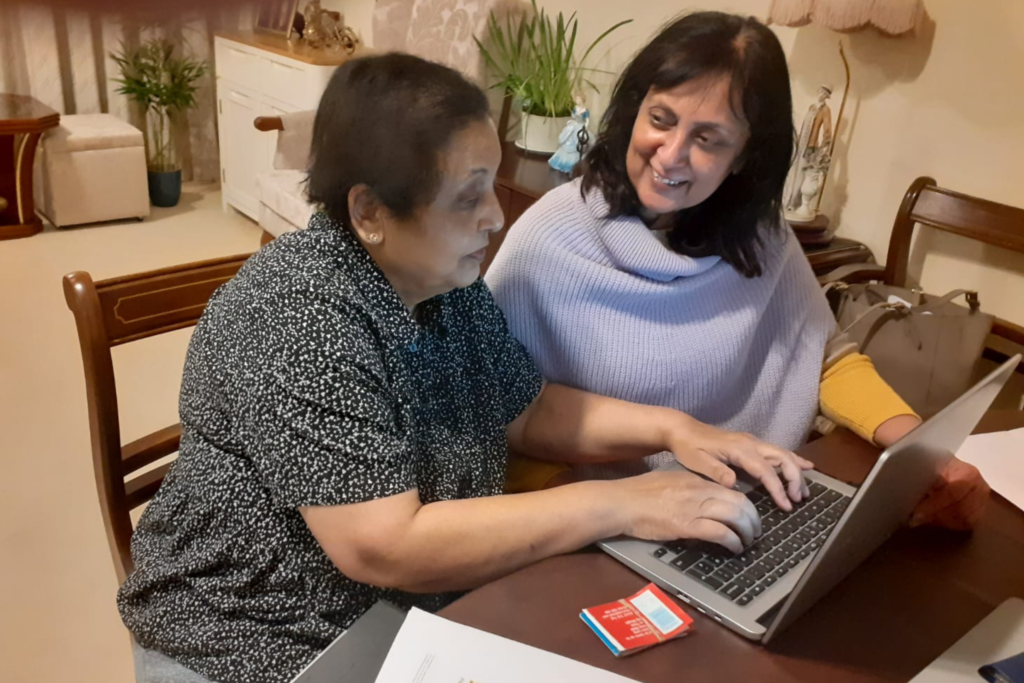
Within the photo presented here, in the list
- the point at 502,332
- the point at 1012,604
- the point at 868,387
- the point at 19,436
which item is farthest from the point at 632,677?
the point at 19,436

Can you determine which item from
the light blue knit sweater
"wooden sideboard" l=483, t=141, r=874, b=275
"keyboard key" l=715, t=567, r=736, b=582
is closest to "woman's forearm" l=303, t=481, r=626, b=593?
"keyboard key" l=715, t=567, r=736, b=582

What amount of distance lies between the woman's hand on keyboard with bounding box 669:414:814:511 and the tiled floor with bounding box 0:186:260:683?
1235 millimetres

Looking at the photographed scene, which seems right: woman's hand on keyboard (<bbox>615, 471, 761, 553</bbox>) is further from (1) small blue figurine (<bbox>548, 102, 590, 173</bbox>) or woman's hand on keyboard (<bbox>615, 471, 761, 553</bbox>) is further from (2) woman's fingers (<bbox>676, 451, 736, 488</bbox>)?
(1) small blue figurine (<bbox>548, 102, 590, 173</bbox>)

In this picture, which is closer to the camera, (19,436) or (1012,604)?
(1012,604)

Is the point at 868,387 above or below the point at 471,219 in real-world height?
below

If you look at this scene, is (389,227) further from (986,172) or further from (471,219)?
(986,172)

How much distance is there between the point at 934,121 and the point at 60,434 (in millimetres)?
2485

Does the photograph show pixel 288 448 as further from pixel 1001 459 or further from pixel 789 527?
pixel 1001 459

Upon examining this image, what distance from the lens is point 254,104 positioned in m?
3.60

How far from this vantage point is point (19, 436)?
2168mm

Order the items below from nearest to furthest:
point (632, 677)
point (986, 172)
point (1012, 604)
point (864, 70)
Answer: point (632, 677) → point (1012, 604) → point (986, 172) → point (864, 70)

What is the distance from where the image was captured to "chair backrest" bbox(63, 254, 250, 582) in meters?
0.97

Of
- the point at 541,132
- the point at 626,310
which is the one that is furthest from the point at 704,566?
the point at 541,132

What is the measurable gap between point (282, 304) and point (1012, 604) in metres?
0.79
